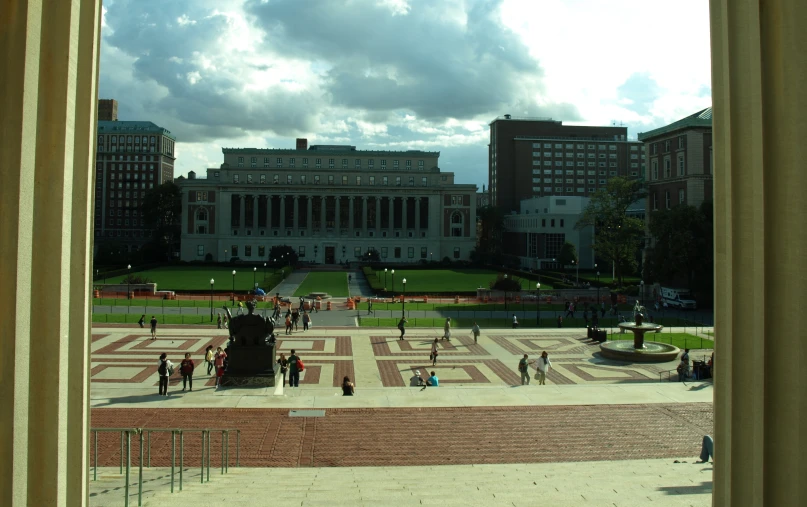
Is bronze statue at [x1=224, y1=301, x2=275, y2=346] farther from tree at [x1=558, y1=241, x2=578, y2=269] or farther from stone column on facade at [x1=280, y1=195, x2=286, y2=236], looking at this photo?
stone column on facade at [x1=280, y1=195, x2=286, y2=236]

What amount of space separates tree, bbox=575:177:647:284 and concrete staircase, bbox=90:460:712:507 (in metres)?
54.5

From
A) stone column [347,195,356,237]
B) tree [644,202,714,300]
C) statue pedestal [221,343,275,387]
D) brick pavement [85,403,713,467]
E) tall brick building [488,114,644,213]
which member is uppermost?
tall brick building [488,114,644,213]

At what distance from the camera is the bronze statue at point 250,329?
2270cm

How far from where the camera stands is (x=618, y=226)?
69000 millimetres

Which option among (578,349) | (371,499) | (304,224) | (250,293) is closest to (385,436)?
(371,499)

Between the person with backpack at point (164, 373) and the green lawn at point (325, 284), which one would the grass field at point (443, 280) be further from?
the person with backpack at point (164, 373)

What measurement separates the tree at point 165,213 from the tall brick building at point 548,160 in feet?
207

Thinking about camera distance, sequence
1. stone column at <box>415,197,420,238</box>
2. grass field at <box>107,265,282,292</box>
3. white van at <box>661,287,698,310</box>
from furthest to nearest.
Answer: stone column at <box>415,197,420,238</box>, grass field at <box>107,265,282,292</box>, white van at <box>661,287,698,310</box>

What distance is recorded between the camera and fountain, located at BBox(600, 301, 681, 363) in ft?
100

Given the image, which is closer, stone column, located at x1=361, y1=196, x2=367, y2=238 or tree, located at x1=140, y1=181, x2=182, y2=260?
tree, located at x1=140, y1=181, x2=182, y2=260

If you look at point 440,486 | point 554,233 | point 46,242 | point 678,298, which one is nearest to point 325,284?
point 678,298

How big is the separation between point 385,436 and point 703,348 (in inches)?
901

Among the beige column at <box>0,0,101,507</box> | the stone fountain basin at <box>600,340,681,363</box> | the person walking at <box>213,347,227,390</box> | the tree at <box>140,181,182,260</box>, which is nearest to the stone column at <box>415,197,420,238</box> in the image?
the tree at <box>140,181,182,260</box>

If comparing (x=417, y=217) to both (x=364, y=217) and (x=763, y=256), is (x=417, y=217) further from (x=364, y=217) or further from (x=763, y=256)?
(x=763, y=256)
